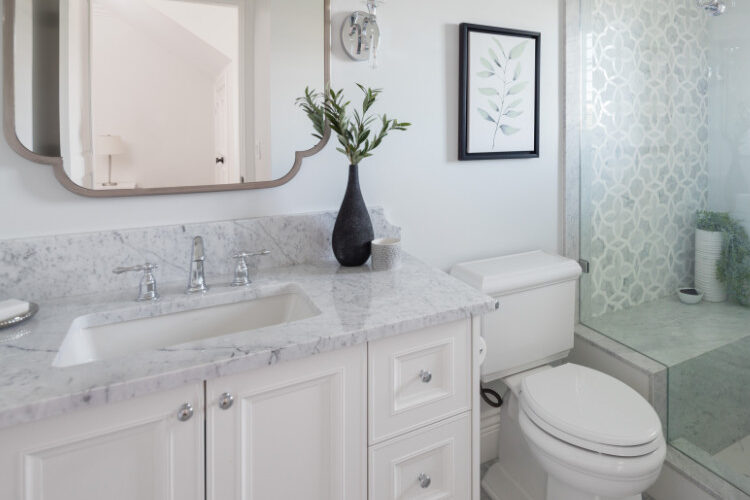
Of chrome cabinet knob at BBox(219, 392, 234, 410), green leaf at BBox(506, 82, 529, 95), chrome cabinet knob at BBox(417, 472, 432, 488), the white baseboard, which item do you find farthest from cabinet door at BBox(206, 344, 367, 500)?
green leaf at BBox(506, 82, 529, 95)

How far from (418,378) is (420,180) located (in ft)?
2.64

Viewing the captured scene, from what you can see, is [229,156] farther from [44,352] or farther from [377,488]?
[377,488]

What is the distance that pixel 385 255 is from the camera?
134cm

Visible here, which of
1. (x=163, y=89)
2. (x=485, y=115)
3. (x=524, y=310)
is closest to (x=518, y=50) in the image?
(x=485, y=115)

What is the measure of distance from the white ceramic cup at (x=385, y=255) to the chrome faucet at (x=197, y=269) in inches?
A: 18.6

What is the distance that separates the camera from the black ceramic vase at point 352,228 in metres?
1.36

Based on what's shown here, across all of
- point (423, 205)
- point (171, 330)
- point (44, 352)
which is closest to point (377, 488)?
point (171, 330)

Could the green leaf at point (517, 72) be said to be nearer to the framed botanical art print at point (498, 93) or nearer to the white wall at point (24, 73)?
the framed botanical art print at point (498, 93)

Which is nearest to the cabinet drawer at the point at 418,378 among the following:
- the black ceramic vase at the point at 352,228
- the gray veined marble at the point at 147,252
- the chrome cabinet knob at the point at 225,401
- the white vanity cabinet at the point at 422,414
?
the white vanity cabinet at the point at 422,414

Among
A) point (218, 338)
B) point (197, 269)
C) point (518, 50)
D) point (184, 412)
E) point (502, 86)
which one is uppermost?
point (518, 50)

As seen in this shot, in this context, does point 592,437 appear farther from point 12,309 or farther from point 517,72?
point 12,309

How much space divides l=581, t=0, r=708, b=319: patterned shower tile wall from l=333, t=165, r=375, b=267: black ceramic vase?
3.56 feet

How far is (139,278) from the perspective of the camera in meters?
1.25

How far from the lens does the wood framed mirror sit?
1122 millimetres
